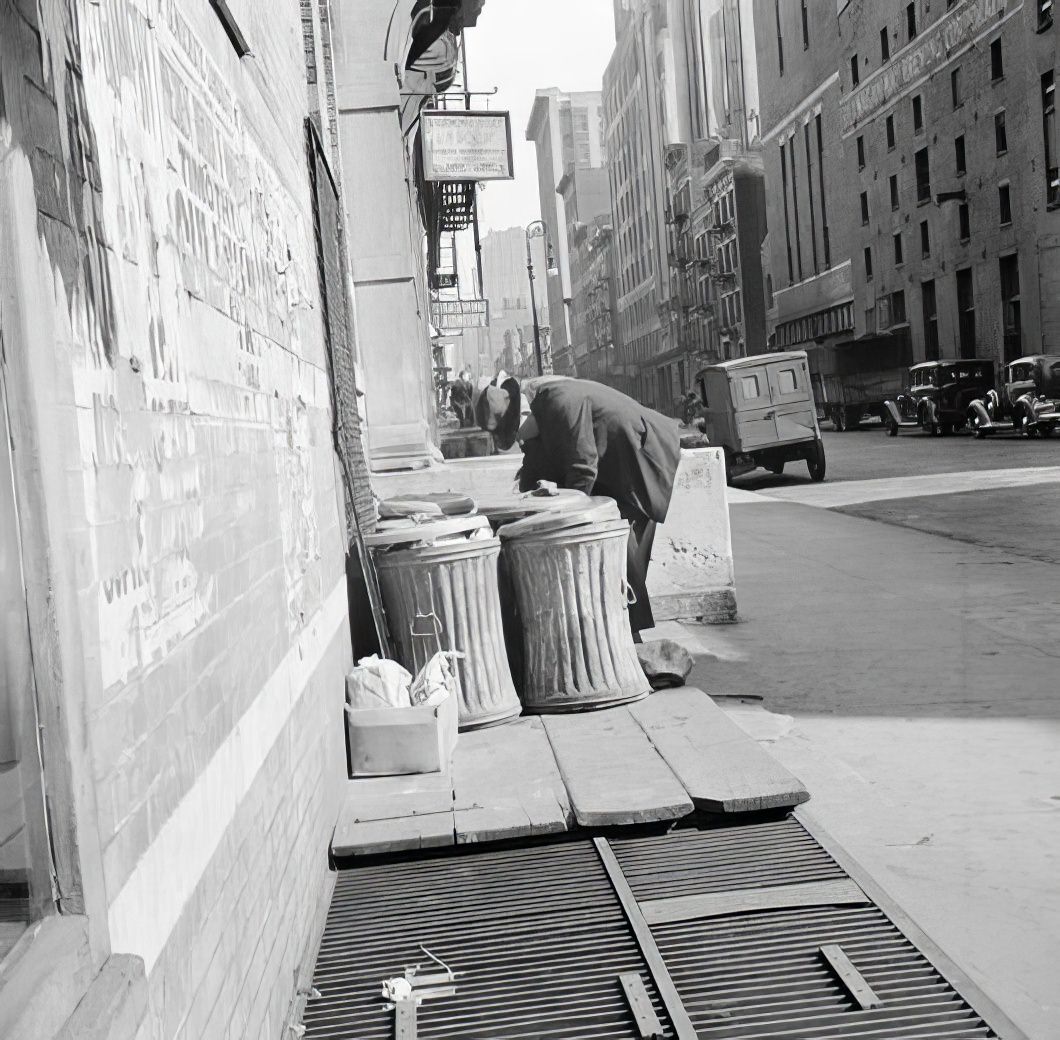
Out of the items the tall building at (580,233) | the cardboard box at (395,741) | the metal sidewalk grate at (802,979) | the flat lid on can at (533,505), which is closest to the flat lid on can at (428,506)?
the flat lid on can at (533,505)

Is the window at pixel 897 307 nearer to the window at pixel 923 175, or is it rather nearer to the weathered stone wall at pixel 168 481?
the window at pixel 923 175

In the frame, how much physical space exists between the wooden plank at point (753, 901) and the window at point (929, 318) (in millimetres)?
46004

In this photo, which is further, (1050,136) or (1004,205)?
(1004,205)

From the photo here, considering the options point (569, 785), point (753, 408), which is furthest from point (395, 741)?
point (753, 408)

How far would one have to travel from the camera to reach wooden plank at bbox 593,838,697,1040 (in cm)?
309

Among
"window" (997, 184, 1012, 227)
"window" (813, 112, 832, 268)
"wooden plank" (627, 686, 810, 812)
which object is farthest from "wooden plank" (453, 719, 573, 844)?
"window" (813, 112, 832, 268)

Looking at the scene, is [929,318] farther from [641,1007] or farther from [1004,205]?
[641,1007]

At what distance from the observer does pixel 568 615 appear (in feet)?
19.9

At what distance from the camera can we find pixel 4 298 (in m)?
1.66

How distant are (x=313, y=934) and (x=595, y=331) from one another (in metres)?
121

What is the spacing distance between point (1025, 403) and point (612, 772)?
91.2ft

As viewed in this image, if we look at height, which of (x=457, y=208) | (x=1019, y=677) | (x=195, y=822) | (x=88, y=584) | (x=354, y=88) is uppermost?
(x=457, y=208)

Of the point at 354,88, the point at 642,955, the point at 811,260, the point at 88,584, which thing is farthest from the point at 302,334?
the point at 811,260

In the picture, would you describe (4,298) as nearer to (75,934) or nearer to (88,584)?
(88,584)
